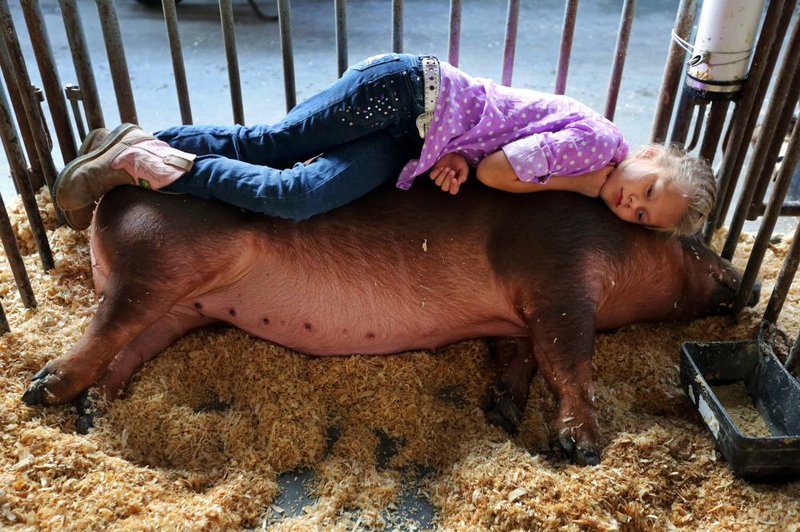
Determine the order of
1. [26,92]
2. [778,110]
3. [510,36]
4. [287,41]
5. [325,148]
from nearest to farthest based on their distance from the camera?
[325,148] < [778,110] < [26,92] < [287,41] < [510,36]

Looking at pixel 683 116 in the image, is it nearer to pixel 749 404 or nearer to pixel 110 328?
pixel 749 404

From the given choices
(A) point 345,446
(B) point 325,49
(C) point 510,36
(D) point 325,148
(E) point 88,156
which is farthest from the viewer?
(B) point 325,49

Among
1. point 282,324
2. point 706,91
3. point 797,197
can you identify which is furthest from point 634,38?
point 282,324

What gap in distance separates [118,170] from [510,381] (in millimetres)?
1709

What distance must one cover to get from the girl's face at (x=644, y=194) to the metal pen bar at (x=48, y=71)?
248cm

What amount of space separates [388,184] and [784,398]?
5.54 feet

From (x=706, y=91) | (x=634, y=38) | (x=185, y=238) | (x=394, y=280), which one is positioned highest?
(x=706, y=91)

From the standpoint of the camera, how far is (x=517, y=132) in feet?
8.68

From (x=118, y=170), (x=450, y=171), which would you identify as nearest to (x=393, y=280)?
(x=450, y=171)

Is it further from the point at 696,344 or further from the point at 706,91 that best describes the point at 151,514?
the point at 706,91

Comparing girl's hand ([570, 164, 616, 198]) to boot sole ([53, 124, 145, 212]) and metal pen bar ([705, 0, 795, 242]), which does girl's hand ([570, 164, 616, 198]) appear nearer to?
metal pen bar ([705, 0, 795, 242])

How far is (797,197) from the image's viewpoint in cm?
395

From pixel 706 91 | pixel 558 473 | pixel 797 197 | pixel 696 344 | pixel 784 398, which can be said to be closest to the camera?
pixel 558 473

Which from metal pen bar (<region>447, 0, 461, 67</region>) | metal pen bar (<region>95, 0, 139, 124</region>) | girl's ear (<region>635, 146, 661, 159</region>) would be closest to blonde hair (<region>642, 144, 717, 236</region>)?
girl's ear (<region>635, 146, 661, 159</region>)
